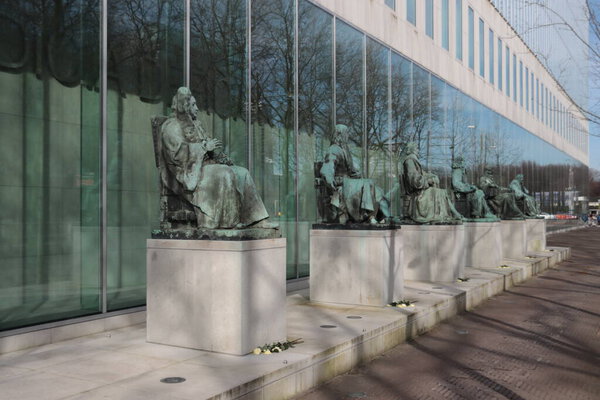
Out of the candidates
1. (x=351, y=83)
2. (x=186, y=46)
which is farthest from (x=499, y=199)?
(x=186, y=46)

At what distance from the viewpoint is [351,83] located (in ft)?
58.2

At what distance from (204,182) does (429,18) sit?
1988 centimetres

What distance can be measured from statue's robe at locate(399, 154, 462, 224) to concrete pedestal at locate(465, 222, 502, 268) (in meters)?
3.46

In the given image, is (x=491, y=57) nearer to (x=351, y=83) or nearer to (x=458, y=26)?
(x=458, y=26)

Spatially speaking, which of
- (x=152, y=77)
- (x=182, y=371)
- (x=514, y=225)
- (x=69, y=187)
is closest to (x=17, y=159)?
(x=69, y=187)

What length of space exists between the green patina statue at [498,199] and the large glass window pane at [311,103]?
8.31 meters

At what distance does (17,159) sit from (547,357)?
770 centimetres

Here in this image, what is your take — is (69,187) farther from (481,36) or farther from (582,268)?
(481,36)

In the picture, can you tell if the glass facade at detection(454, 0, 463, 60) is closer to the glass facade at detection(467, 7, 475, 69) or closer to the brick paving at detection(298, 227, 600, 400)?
the glass facade at detection(467, 7, 475, 69)

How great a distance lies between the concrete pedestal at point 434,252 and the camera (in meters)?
13.9

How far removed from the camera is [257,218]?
735cm

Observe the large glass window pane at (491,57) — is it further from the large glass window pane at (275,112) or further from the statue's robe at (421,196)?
the large glass window pane at (275,112)

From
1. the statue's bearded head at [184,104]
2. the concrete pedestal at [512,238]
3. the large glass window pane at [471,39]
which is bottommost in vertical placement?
the concrete pedestal at [512,238]

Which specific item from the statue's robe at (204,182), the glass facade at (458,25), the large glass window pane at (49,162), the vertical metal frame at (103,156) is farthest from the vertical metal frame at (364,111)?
the statue's robe at (204,182)
